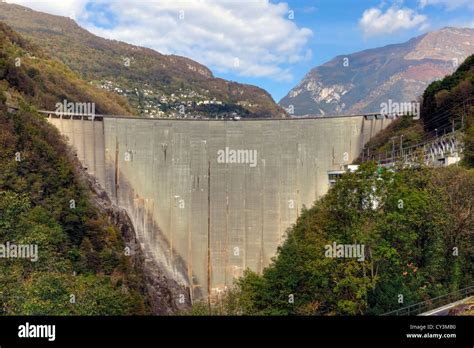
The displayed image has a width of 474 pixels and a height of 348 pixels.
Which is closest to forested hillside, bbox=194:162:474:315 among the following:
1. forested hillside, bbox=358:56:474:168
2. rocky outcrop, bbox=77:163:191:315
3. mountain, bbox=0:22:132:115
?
rocky outcrop, bbox=77:163:191:315

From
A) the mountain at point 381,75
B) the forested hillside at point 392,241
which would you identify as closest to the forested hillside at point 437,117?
the forested hillside at point 392,241

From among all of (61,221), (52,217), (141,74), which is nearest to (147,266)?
(61,221)

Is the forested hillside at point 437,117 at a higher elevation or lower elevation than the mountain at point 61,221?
higher

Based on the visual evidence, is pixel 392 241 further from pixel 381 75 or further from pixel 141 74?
pixel 141 74

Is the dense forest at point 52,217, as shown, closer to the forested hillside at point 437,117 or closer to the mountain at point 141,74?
the forested hillside at point 437,117
